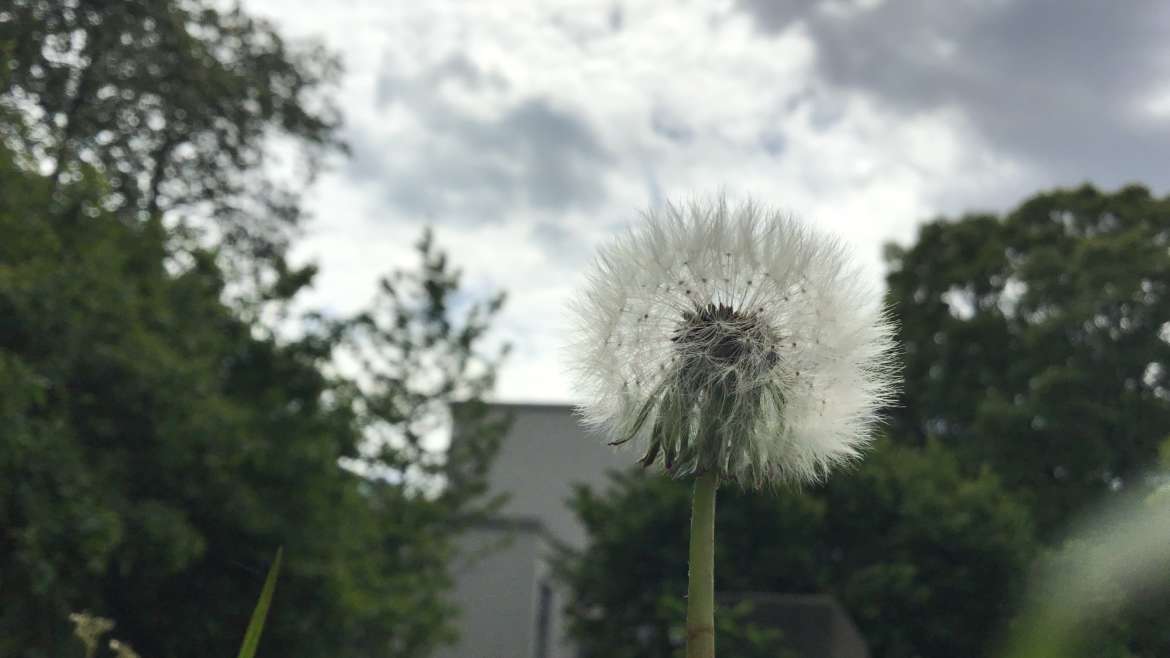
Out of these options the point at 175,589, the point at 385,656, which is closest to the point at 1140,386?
the point at 385,656

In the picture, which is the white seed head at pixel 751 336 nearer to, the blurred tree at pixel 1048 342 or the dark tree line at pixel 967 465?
the dark tree line at pixel 967 465

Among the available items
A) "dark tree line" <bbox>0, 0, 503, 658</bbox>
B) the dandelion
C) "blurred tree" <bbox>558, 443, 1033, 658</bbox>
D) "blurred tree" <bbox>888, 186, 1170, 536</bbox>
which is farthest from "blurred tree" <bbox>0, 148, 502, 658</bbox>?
"blurred tree" <bbox>888, 186, 1170, 536</bbox>

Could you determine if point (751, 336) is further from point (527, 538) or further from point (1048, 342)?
point (1048, 342)

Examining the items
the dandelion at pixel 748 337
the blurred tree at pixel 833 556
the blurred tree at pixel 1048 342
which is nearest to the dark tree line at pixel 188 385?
the blurred tree at pixel 833 556

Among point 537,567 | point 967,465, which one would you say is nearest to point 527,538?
point 537,567

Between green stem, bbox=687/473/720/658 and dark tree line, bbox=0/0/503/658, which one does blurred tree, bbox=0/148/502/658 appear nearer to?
dark tree line, bbox=0/0/503/658
